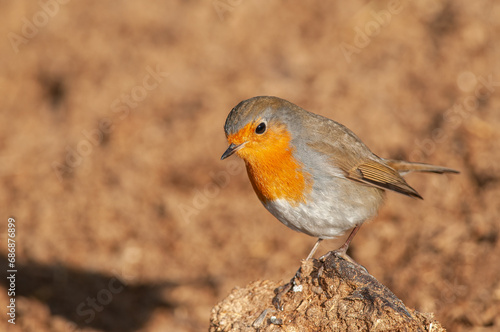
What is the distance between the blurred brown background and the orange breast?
6.88 ft

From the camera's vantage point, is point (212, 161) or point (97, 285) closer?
point (97, 285)

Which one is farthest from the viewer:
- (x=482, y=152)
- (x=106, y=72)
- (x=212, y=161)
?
(x=106, y=72)

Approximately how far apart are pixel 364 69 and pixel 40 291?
5.13 meters

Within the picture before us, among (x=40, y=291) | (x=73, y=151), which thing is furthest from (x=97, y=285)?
(x=73, y=151)

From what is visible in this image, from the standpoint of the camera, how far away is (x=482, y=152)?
6.56 m

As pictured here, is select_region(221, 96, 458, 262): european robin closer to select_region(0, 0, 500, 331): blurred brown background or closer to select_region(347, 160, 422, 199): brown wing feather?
select_region(347, 160, 422, 199): brown wing feather

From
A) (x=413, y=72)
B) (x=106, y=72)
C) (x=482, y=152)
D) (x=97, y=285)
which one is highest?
(x=106, y=72)

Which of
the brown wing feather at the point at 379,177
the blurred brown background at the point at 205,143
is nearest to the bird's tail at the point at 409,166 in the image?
the brown wing feather at the point at 379,177

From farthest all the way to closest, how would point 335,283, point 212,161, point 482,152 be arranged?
point 212,161 < point 482,152 < point 335,283

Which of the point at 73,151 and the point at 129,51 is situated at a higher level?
the point at 129,51

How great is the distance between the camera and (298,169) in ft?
13.0

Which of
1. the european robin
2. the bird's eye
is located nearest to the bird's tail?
the european robin

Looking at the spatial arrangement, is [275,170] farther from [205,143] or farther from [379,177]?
[205,143]

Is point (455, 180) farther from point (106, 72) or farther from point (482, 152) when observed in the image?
point (106, 72)
